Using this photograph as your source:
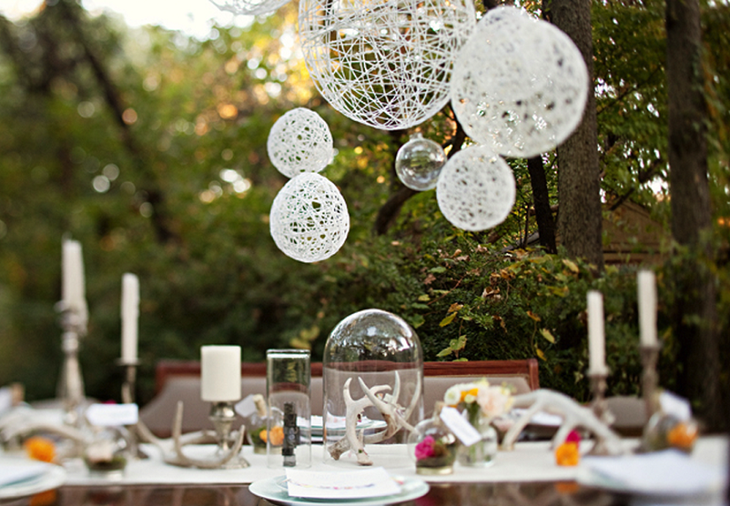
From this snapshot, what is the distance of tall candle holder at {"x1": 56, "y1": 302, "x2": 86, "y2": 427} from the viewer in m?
1.38

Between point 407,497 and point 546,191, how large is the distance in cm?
132

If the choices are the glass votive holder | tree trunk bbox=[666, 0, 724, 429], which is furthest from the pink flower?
tree trunk bbox=[666, 0, 724, 429]

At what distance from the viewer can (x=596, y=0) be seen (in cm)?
229

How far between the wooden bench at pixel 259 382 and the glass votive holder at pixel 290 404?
Result: 436mm

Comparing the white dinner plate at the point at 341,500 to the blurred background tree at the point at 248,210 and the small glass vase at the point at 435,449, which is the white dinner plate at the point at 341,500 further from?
the blurred background tree at the point at 248,210

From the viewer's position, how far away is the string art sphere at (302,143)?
2352 millimetres

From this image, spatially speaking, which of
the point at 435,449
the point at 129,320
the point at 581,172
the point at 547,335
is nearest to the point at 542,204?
the point at 581,172

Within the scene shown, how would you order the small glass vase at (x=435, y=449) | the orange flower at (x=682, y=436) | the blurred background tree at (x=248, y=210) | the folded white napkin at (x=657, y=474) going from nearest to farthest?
the folded white napkin at (x=657, y=474) < the orange flower at (x=682, y=436) < the small glass vase at (x=435, y=449) < the blurred background tree at (x=248, y=210)

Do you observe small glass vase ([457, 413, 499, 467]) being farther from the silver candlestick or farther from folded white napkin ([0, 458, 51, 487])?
folded white napkin ([0, 458, 51, 487])

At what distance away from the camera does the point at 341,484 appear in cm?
150

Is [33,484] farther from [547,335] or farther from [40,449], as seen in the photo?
[547,335]

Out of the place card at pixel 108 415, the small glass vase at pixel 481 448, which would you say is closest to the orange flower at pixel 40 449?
the place card at pixel 108 415

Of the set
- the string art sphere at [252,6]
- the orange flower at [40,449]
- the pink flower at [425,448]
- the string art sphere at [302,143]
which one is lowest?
the pink flower at [425,448]

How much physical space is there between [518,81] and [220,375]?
1.14 meters
